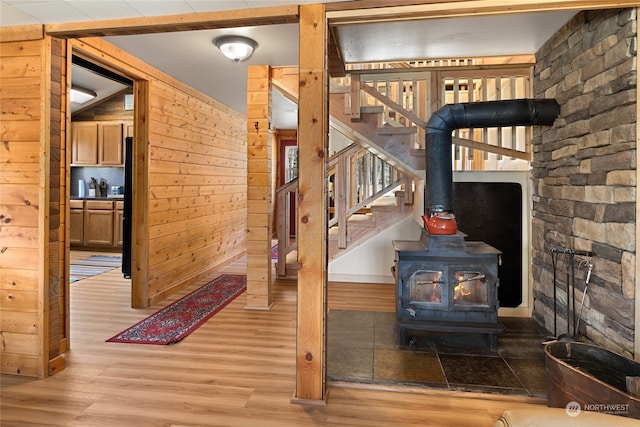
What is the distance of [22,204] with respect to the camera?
7.84 feet

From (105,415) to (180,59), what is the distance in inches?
116

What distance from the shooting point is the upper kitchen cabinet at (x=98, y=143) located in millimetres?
6836

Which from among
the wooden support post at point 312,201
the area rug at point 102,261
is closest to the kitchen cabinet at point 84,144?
the area rug at point 102,261

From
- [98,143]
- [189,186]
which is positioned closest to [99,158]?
[98,143]

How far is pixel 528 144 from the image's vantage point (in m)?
3.43

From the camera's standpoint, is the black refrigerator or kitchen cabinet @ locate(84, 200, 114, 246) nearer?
the black refrigerator

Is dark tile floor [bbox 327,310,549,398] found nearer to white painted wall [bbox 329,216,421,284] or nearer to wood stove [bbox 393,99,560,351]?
wood stove [bbox 393,99,560,351]

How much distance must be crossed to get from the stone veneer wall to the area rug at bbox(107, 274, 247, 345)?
2.99m

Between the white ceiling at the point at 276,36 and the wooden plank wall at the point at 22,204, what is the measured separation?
281 millimetres

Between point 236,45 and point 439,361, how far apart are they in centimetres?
284

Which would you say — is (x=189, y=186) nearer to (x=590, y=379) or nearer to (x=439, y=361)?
(x=439, y=361)

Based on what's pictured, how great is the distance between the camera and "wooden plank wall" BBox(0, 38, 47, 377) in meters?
2.37

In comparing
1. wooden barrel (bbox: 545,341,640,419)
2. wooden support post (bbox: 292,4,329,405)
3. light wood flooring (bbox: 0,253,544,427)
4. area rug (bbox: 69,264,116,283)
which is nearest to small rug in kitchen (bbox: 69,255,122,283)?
area rug (bbox: 69,264,116,283)

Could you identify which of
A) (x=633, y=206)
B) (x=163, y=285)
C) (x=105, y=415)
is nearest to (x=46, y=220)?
(x=105, y=415)
